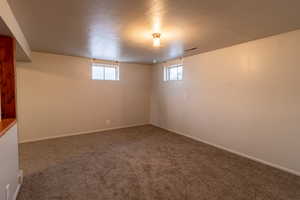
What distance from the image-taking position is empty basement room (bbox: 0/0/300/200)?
1.85 metres

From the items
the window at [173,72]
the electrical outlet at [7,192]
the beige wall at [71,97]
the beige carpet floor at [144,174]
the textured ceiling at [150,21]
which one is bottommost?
the beige carpet floor at [144,174]

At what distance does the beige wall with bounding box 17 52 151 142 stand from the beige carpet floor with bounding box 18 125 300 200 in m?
0.62

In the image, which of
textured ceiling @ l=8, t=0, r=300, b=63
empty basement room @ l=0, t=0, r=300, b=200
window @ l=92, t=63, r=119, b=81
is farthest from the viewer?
window @ l=92, t=63, r=119, b=81

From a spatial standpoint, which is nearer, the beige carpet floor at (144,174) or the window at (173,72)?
the beige carpet floor at (144,174)

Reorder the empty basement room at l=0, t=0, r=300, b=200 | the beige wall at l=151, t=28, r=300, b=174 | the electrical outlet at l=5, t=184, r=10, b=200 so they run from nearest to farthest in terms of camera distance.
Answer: the electrical outlet at l=5, t=184, r=10, b=200, the empty basement room at l=0, t=0, r=300, b=200, the beige wall at l=151, t=28, r=300, b=174

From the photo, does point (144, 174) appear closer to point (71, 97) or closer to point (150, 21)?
point (150, 21)

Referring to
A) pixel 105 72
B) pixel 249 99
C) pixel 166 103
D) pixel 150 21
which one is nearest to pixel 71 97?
pixel 105 72

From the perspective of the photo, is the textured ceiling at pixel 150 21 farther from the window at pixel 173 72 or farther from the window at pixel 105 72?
the window at pixel 105 72

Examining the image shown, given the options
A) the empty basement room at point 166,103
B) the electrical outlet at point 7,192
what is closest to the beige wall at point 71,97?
the empty basement room at point 166,103

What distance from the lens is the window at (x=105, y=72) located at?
459cm

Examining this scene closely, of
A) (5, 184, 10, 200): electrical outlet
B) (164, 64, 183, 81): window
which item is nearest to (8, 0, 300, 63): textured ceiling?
(164, 64, 183, 81): window

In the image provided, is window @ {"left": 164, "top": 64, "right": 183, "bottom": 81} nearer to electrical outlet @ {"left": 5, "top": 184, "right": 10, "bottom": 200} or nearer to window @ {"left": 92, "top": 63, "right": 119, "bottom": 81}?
window @ {"left": 92, "top": 63, "right": 119, "bottom": 81}

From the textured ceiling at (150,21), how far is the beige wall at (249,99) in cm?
35

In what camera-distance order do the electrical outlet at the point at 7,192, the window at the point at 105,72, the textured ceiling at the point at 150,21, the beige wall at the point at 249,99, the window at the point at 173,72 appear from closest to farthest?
the electrical outlet at the point at 7,192, the textured ceiling at the point at 150,21, the beige wall at the point at 249,99, the window at the point at 173,72, the window at the point at 105,72
